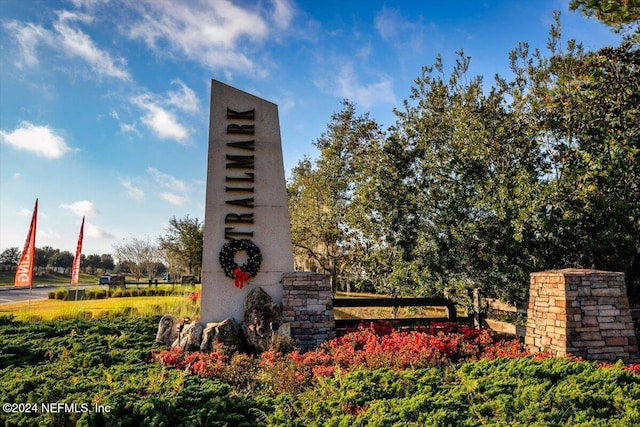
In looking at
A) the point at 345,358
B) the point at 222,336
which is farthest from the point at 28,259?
the point at 345,358

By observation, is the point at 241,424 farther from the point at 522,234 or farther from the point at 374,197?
the point at 374,197

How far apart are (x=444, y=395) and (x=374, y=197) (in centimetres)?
721

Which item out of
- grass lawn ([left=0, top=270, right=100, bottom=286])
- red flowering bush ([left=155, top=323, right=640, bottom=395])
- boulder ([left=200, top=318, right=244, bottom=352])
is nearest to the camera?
red flowering bush ([left=155, top=323, right=640, bottom=395])

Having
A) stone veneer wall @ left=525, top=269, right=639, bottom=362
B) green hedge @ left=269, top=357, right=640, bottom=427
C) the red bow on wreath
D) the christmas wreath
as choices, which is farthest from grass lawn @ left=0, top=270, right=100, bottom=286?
stone veneer wall @ left=525, top=269, right=639, bottom=362

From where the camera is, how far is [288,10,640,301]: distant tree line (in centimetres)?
779

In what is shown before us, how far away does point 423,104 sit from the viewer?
1107 cm

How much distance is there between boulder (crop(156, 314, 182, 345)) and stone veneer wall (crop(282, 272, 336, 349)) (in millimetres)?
2002

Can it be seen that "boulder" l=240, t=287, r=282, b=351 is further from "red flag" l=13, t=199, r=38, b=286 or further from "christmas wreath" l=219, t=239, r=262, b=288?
"red flag" l=13, t=199, r=38, b=286

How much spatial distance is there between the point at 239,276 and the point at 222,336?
47.1 inches

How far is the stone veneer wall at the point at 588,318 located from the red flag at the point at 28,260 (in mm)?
12075

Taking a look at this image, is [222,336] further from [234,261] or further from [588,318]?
[588,318]

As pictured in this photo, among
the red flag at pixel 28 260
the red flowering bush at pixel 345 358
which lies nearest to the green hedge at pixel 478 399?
the red flowering bush at pixel 345 358

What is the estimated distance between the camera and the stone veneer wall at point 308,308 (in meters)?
7.30

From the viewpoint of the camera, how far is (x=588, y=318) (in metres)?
6.07
